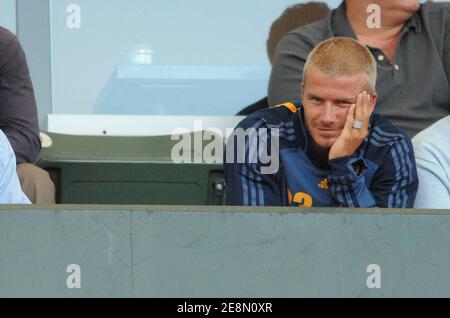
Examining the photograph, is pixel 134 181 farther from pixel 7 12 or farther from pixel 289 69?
pixel 7 12

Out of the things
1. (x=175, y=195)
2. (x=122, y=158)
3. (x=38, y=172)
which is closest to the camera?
(x=38, y=172)

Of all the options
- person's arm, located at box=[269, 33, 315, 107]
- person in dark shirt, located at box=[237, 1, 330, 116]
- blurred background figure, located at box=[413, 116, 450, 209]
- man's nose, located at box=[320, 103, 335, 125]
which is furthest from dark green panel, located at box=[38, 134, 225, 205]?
person in dark shirt, located at box=[237, 1, 330, 116]

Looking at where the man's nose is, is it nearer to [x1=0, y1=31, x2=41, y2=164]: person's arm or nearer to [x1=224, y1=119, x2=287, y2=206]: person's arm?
[x1=224, y1=119, x2=287, y2=206]: person's arm

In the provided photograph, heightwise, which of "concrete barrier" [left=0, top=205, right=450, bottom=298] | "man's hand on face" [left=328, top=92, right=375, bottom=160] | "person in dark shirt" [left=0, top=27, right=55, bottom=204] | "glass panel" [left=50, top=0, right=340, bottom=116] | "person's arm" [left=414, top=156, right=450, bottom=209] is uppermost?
"glass panel" [left=50, top=0, right=340, bottom=116]

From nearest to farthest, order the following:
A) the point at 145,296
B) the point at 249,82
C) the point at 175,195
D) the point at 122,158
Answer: the point at 145,296, the point at 175,195, the point at 122,158, the point at 249,82

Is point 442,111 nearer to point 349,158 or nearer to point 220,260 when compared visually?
point 349,158

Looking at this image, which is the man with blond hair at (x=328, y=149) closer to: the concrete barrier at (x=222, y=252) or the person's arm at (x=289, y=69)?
the person's arm at (x=289, y=69)

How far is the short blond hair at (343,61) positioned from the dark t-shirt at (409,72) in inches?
17.4

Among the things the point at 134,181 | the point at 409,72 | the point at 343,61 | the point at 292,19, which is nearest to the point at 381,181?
the point at 343,61

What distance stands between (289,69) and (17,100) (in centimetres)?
86

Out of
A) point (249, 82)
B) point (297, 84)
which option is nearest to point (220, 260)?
point (297, 84)

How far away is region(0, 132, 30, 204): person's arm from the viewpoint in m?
2.22

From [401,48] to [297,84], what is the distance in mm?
356

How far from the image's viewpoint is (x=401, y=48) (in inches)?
122
